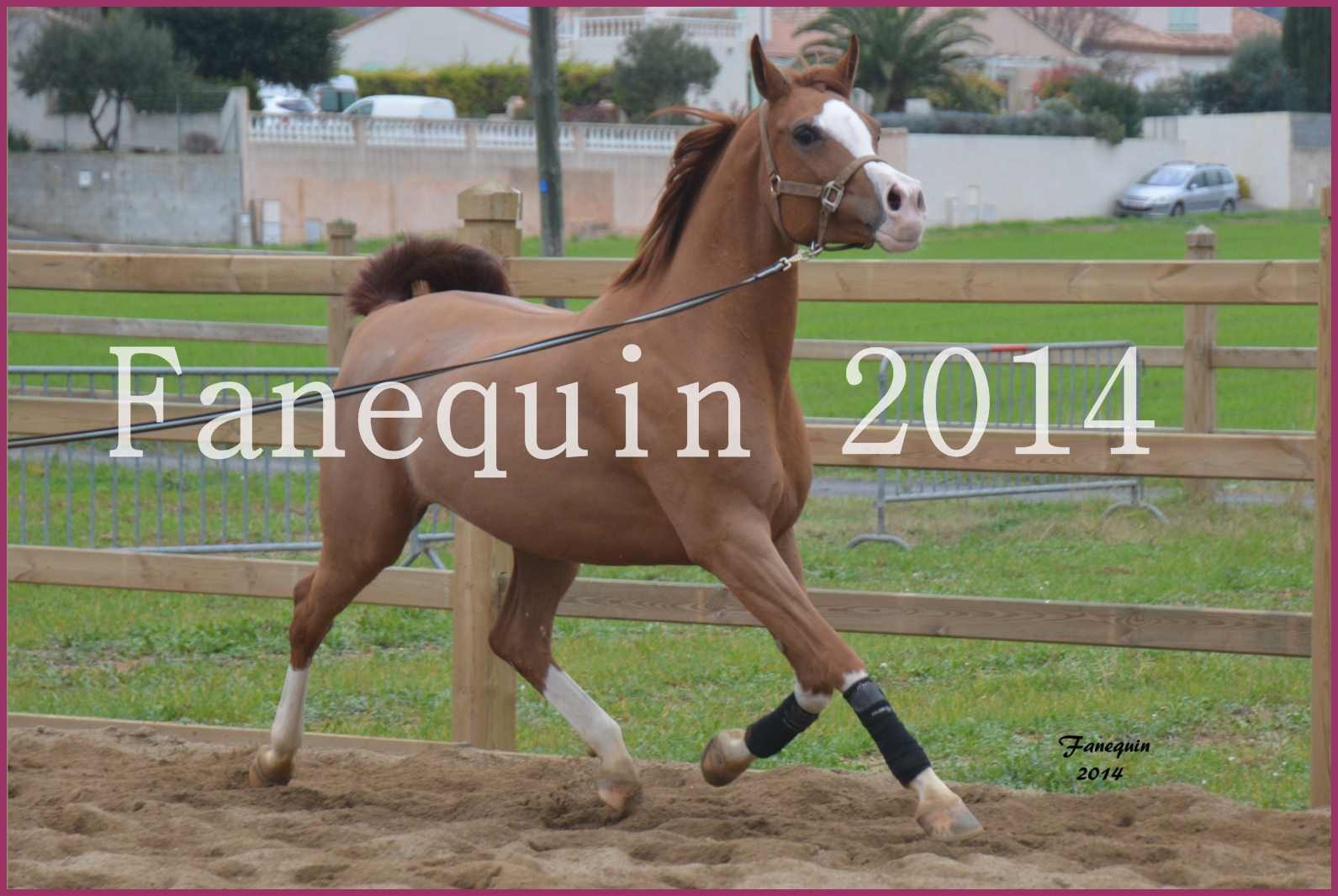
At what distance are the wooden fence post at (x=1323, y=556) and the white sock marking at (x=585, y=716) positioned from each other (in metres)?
2.08

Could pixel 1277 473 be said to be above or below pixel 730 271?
below

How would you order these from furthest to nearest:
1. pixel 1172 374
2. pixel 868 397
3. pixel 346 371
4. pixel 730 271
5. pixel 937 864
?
1. pixel 1172 374
2. pixel 868 397
3. pixel 346 371
4. pixel 730 271
5. pixel 937 864

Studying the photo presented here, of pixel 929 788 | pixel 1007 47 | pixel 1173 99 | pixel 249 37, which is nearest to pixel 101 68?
pixel 249 37

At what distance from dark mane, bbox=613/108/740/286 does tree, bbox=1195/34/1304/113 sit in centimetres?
5863

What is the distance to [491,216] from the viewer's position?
607cm

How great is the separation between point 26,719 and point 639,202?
3830 cm

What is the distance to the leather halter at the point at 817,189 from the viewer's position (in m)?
4.48

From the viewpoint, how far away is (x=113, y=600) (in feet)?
29.1

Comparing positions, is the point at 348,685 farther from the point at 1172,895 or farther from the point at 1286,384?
the point at 1286,384

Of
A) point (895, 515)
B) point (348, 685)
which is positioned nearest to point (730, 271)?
point (348, 685)

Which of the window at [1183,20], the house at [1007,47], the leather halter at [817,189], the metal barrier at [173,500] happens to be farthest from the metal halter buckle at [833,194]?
the window at [1183,20]

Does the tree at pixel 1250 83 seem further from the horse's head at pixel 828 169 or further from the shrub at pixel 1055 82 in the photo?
the horse's head at pixel 828 169

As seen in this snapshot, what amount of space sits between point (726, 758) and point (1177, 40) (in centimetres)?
9073

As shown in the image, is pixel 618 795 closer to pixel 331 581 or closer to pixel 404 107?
pixel 331 581
